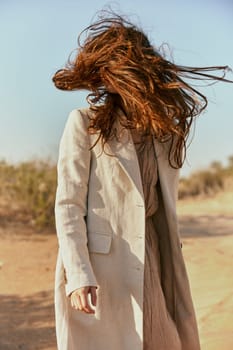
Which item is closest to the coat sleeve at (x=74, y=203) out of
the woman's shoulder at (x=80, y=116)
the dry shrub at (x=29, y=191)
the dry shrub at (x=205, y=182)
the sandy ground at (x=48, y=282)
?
the woman's shoulder at (x=80, y=116)

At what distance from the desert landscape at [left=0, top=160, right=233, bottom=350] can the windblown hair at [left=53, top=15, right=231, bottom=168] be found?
8.64 feet

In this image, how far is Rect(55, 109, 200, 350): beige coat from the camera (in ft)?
9.44

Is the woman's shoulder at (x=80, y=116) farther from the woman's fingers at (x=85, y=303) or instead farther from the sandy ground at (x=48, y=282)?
the sandy ground at (x=48, y=282)

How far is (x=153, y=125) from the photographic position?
9.52 feet

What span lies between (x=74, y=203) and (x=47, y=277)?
5.51m

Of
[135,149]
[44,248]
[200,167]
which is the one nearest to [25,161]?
[44,248]

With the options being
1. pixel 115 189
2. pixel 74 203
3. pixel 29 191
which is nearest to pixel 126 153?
pixel 115 189

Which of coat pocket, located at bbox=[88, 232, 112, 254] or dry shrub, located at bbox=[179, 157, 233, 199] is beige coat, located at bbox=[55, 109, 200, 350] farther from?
dry shrub, located at bbox=[179, 157, 233, 199]

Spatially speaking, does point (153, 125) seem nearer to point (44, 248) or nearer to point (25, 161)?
point (44, 248)

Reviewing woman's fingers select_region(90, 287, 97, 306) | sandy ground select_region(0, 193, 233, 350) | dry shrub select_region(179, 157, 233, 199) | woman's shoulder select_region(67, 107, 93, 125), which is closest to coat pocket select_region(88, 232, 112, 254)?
woman's fingers select_region(90, 287, 97, 306)

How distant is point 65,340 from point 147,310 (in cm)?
32

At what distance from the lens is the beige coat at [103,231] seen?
9.44ft

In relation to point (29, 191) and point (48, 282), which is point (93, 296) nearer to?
point (48, 282)

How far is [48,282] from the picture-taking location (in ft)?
26.5
